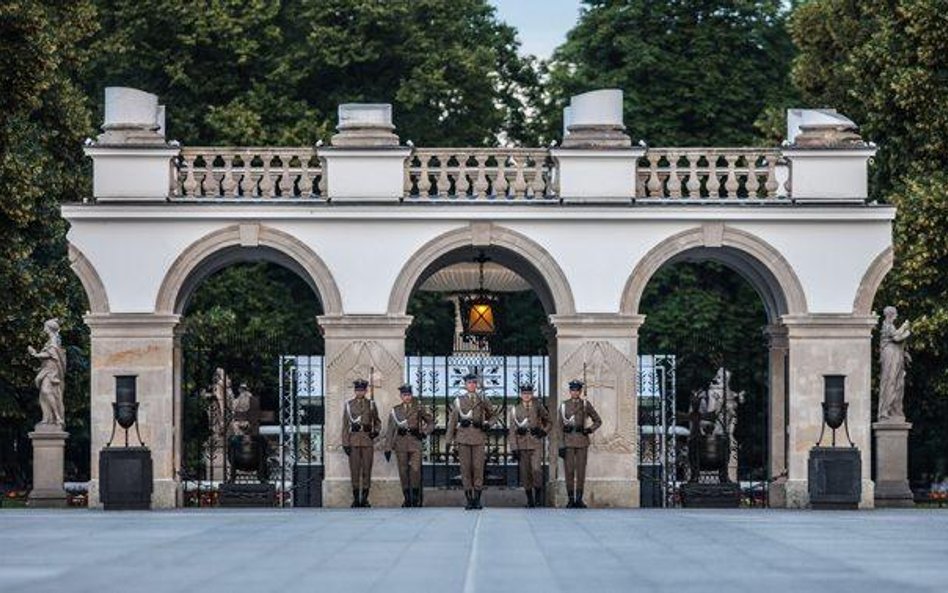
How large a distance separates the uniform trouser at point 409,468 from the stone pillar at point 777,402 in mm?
5914

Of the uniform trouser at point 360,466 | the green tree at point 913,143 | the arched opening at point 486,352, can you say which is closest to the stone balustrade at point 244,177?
the arched opening at point 486,352

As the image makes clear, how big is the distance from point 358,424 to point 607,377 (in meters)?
3.94

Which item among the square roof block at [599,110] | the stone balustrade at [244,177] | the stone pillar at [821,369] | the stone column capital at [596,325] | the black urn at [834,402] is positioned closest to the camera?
the black urn at [834,402]

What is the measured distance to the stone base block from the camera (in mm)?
41531

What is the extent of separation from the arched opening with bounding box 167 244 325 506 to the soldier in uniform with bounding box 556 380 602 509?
4167mm

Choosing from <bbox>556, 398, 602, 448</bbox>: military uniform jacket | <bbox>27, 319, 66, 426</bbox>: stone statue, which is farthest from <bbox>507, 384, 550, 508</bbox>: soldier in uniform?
<bbox>27, 319, 66, 426</bbox>: stone statue

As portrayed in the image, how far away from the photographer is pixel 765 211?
4219 cm

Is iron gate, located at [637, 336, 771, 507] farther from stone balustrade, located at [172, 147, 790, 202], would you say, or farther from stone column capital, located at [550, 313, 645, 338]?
stone balustrade, located at [172, 147, 790, 202]

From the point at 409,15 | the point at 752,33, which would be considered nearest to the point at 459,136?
the point at 409,15

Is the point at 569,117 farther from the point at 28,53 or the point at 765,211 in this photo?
the point at 28,53

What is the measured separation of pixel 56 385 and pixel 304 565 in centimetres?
2194

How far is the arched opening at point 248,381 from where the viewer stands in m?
42.8

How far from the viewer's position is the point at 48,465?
43750 mm

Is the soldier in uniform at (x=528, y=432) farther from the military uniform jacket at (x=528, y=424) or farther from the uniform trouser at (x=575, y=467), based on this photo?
the uniform trouser at (x=575, y=467)
